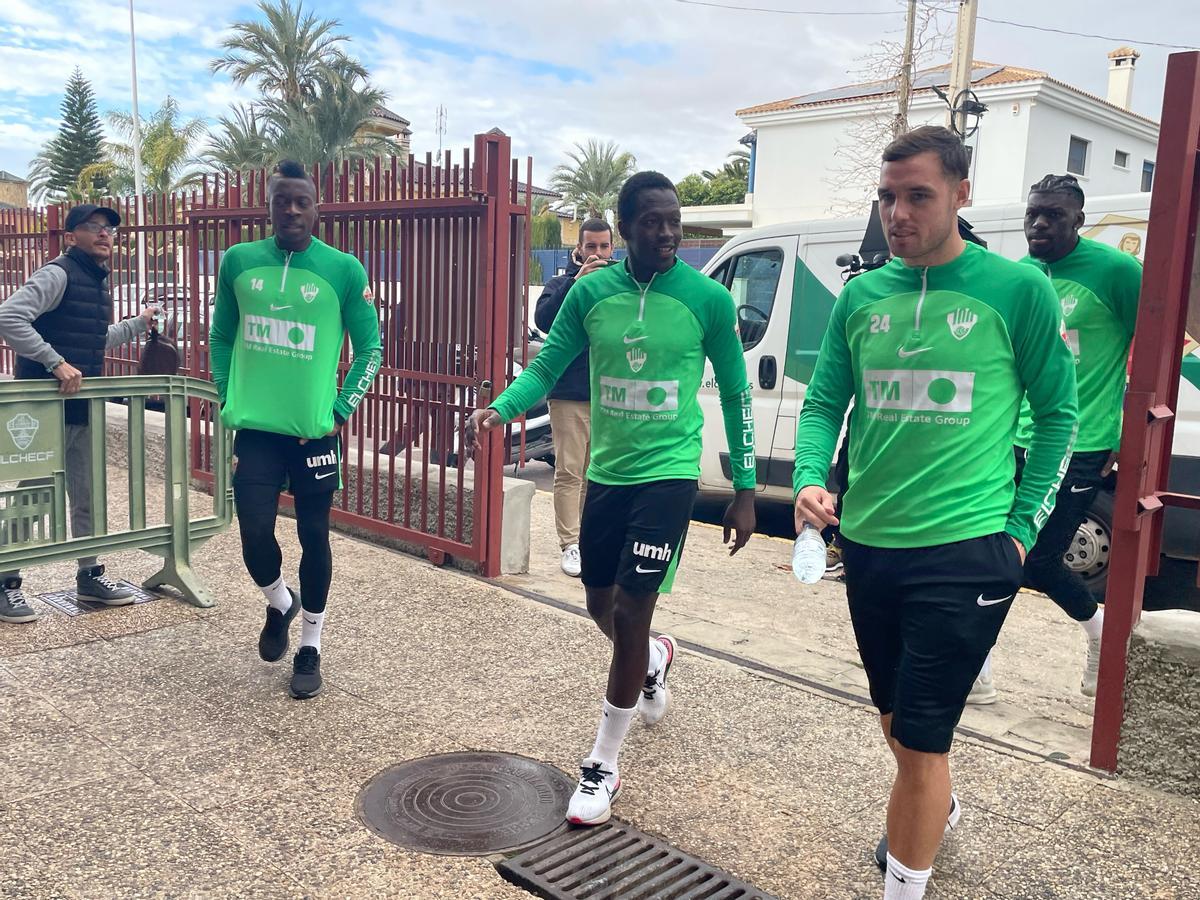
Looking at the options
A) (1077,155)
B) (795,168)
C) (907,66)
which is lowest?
(907,66)

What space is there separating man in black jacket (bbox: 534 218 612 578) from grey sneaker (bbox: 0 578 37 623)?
289cm

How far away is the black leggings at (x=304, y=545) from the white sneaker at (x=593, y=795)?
1.53 meters

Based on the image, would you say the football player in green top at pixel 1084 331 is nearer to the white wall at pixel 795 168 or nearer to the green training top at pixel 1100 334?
the green training top at pixel 1100 334

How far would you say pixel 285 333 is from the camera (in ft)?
13.9

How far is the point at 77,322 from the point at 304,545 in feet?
6.53

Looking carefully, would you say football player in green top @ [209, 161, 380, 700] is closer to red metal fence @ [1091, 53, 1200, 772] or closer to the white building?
red metal fence @ [1091, 53, 1200, 772]

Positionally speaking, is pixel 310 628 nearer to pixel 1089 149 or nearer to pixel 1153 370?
pixel 1153 370

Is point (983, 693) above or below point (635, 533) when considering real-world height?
below

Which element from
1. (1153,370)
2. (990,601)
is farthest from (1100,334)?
(990,601)

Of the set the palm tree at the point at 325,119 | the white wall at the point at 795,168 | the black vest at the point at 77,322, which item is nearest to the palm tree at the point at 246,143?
the palm tree at the point at 325,119

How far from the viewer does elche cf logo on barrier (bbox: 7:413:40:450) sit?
492 cm

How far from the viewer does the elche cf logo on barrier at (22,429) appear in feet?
16.1

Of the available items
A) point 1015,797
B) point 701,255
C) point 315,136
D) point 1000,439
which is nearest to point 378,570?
point 1015,797

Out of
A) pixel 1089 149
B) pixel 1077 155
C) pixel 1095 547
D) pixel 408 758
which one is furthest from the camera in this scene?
pixel 1089 149
